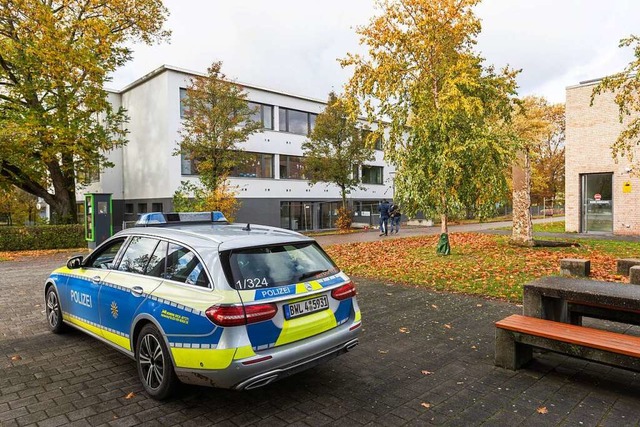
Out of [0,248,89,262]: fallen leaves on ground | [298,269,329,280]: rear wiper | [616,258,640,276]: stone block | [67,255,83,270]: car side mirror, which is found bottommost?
[0,248,89,262]: fallen leaves on ground

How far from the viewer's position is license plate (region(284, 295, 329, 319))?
352 cm

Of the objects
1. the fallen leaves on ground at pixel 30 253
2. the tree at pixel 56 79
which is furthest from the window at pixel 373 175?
the fallen leaves on ground at pixel 30 253

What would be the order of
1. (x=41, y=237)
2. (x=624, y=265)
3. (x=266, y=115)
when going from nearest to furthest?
(x=624, y=265)
(x=41, y=237)
(x=266, y=115)

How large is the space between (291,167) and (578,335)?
90.5ft

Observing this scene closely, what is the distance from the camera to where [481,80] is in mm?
11398

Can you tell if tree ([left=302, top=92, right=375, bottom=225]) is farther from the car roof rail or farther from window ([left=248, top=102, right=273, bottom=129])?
the car roof rail

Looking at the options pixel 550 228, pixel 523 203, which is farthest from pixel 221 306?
pixel 550 228

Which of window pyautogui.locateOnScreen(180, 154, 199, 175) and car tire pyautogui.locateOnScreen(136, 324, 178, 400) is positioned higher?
window pyautogui.locateOnScreen(180, 154, 199, 175)

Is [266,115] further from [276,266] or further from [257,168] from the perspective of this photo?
[276,266]

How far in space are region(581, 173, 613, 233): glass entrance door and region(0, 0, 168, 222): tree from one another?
23902 millimetres

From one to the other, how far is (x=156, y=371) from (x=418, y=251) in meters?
11.3

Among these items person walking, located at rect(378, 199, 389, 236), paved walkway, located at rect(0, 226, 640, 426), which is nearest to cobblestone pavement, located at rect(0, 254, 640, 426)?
paved walkway, located at rect(0, 226, 640, 426)

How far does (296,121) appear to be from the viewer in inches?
1230

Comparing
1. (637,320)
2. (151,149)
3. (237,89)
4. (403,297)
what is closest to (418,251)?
(403,297)
